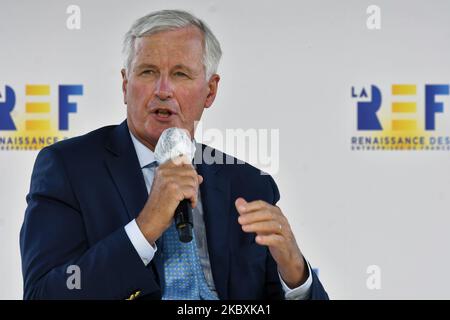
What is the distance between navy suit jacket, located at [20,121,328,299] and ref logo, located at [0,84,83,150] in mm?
754

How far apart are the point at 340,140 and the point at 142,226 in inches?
53.6

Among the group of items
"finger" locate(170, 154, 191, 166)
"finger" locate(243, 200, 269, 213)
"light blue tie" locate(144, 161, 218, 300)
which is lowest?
"light blue tie" locate(144, 161, 218, 300)

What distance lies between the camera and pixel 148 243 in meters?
1.54

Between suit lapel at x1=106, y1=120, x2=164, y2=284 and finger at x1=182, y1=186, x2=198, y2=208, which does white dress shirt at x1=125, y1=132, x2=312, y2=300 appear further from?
finger at x1=182, y1=186, x2=198, y2=208

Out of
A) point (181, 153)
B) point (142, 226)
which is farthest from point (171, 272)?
point (181, 153)

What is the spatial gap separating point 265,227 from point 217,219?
1.10 feet

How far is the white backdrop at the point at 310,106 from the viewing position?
2.65m

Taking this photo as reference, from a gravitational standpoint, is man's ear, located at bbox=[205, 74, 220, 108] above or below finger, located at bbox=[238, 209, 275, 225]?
above

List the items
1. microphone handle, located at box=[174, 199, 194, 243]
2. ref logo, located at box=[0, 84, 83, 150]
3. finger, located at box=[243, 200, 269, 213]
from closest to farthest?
microphone handle, located at box=[174, 199, 194, 243]
finger, located at box=[243, 200, 269, 213]
ref logo, located at box=[0, 84, 83, 150]

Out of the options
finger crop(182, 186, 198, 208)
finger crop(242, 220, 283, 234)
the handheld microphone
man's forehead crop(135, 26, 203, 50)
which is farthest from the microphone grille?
man's forehead crop(135, 26, 203, 50)

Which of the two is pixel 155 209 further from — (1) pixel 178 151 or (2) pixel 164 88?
(2) pixel 164 88

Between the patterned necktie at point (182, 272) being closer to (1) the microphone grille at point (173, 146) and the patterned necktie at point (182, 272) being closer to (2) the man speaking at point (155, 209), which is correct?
(2) the man speaking at point (155, 209)

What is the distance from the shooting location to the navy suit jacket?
1.55 metres

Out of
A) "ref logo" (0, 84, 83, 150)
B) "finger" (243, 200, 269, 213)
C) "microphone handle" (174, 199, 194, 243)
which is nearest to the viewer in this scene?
"microphone handle" (174, 199, 194, 243)
